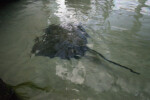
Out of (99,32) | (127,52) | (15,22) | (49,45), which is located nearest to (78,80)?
(49,45)

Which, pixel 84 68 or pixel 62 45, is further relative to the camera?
pixel 62 45

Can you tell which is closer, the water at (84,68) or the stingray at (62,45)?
the water at (84,68)

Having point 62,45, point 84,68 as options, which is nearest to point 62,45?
point 62,45

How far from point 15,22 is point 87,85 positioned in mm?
5461

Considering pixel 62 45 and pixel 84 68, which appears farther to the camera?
pixel 62 45

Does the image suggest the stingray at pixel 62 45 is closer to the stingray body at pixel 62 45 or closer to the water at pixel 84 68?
the stingray body at pixel 62 45

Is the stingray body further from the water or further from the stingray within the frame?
the water

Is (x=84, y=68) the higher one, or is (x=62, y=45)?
(x=62, y=45)

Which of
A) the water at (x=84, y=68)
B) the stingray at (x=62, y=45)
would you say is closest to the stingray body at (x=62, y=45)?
the stingray at (x=62, y=45)

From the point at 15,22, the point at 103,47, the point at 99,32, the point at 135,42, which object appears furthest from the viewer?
the point at 15,22

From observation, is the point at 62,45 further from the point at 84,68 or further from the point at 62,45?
the point at 84,68

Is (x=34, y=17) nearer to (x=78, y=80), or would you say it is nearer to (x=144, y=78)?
(x=78, y=80)

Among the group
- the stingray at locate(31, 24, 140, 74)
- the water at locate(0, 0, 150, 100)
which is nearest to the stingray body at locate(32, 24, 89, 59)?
the stingray at locate(31, 24, 140, 74)

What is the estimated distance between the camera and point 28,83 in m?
2.31
